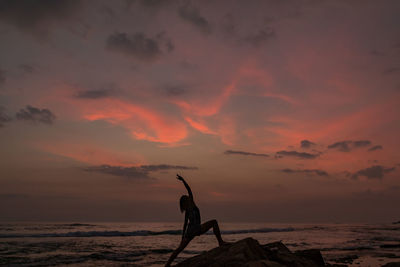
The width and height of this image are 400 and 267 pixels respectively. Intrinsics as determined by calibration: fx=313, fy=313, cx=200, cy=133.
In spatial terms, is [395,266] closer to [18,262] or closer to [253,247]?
[253,247]

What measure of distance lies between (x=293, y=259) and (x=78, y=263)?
1267 cm

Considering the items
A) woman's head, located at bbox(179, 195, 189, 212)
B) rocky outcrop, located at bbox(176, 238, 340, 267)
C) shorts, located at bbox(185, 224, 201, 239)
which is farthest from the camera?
woman's head, located at bbox(179, 195, 189, 212)

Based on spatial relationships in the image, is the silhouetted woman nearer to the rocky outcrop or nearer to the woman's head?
the woman's head

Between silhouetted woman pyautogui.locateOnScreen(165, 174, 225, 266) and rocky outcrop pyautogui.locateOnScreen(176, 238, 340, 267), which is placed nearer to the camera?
rocky outcrop pyautogui.locateOnScreen(176, 238, 340, 267)

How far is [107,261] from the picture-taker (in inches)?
700

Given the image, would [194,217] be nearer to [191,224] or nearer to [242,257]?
[191,224]

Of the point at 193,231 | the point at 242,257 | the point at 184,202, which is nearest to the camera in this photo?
the point at 242,257

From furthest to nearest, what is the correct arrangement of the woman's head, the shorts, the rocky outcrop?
the woman's head
the shorts
the rocky outcrop

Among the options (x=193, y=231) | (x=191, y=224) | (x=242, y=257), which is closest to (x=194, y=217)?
(x=191, y=224)

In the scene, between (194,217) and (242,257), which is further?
(194,217)

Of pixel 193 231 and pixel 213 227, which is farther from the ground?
pixel 213 227

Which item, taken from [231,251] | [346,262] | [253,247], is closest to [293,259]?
[253,247]

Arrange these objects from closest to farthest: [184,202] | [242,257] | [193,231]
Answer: [242,257], [193,231], [184,202]

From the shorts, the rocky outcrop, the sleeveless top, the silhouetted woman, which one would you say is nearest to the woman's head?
the silhouetted woman
